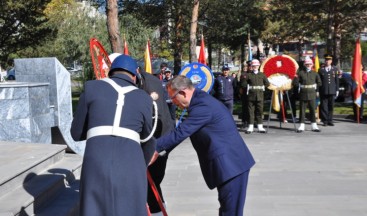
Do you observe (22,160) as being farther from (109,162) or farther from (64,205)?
(109,162)

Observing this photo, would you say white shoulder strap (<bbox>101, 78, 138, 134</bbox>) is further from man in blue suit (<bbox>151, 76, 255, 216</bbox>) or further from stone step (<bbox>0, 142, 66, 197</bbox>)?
stone step (<bbox>0, 142, 66, 197</bbox>)

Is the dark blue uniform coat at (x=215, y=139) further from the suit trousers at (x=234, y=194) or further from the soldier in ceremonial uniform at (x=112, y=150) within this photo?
the soldier in ceremonial uniform at (x=112, y=150)

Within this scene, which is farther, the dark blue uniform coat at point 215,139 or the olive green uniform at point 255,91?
the olive green uniform at point 255,91

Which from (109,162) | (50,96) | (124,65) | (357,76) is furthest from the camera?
(357,76)

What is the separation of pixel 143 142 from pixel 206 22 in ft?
82.6

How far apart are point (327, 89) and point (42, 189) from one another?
413 inches

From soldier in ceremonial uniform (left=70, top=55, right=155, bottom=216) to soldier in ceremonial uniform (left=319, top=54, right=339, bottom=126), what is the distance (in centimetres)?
1154

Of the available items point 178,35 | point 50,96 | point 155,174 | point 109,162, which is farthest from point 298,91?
point 178,35

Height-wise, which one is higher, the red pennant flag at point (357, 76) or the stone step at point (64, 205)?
the red pennant flag at point (357, 76)

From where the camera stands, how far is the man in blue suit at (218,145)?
14.7 ft

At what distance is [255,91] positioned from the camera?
44.6 ft

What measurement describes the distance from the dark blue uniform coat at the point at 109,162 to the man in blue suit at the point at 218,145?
2.57ft

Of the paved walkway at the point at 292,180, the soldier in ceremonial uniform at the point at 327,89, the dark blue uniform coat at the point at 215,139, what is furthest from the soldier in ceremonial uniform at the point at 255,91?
the dark blue uniform coat at the point at 215,139

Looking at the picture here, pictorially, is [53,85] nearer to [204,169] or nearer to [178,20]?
[204,169]
